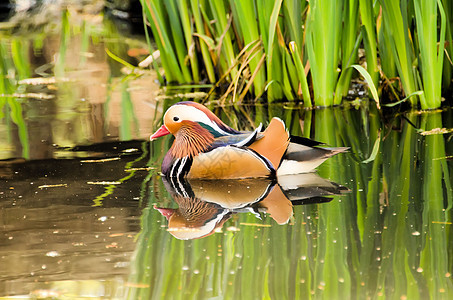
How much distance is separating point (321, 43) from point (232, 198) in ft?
7.18

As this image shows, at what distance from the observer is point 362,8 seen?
5.50 metres

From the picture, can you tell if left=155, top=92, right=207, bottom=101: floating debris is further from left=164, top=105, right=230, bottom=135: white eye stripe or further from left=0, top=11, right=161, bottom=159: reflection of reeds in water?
left=164, top=105, right=230, bottom=135: white eye stripe

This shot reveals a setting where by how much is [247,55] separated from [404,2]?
4.38 feet

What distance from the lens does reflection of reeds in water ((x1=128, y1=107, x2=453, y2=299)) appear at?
2670 millimetres

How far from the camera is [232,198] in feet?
12.5

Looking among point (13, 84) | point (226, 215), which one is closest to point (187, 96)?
point (13, 84)

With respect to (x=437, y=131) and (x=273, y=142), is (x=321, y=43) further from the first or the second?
(x=273, y=142)

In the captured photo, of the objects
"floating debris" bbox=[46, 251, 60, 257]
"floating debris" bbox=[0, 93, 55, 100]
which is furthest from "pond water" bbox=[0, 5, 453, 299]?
"floating debris" bbox=[0, 93, 55, 100]

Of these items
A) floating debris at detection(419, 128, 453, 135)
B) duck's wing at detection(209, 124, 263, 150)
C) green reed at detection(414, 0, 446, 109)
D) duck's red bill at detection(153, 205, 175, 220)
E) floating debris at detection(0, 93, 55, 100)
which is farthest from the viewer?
floating debris at detection(0, 93, 55, 100)

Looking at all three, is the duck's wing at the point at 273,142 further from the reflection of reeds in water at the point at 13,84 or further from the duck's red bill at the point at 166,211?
the reflection of reeds in water at the point at 13,84

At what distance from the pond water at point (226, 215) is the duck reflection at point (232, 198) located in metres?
0.01

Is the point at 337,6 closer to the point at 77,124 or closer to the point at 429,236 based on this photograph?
the point at 77,124

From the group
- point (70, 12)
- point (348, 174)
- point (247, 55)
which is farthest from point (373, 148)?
point (70, 12)

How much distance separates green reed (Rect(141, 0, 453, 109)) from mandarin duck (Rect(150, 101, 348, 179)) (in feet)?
3.65
